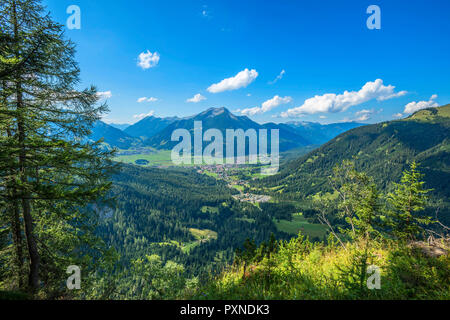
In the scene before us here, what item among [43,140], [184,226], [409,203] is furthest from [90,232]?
[184,226]

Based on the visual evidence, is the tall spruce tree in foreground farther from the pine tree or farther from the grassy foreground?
the pine tree

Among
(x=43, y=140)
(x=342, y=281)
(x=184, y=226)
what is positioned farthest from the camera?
(x=184, y=226)

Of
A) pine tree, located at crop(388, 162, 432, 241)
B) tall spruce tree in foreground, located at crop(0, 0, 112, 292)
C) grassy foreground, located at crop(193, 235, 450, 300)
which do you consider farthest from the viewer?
pine tree, located at crop(388, 162, 432, 241)

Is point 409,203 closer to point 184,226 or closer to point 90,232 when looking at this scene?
point 90,232

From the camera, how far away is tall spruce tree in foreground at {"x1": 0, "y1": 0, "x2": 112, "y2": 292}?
555cm

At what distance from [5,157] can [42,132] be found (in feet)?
11.7

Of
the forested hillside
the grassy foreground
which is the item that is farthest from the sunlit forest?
the forested hillside

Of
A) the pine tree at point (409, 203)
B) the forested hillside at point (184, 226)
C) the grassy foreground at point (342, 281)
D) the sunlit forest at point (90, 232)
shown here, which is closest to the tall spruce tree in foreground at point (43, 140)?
the sunlit forest at point (90, 232)

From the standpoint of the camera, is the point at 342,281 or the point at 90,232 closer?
the point at 342,281

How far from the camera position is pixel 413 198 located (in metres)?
12.9

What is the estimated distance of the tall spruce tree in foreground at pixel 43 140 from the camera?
18.2 feet

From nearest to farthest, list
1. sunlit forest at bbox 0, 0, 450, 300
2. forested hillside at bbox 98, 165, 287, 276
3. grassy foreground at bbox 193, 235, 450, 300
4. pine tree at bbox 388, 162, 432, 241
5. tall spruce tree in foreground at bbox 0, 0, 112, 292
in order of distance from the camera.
A: grassy foreground at bbox 193, 235, 450, 300 < sunlit forest at bbox 0, 0, 450, 300 < tall spruce tree in foreground at bbox 0, 0, 112, 292 < pine tree at bbox 388, 162, 432, 241 < forested hillside at bbox 98, 165, 287, 276

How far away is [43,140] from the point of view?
5.91 metres

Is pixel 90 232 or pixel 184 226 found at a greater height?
pixel 90 232
